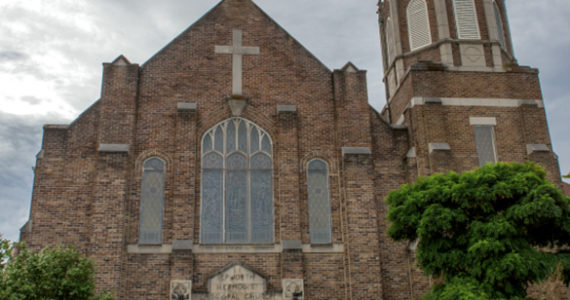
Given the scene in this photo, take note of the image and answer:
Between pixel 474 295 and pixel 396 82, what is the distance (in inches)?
445

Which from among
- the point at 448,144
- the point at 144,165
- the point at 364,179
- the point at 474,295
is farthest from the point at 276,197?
the point at 474,295

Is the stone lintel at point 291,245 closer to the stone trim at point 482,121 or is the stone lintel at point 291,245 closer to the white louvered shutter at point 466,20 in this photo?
the stone trim at point 482,121

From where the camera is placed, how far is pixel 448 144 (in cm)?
1844

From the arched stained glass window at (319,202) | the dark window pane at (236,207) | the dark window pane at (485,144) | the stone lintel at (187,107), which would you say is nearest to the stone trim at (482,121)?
the dark window pane at (485,144)

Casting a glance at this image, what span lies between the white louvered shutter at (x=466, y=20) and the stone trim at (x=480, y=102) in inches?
108

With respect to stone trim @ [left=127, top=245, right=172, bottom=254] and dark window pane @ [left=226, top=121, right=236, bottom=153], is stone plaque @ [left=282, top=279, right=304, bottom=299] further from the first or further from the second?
dark window pane @ [left=226, top=121, right=236, bottom=153]

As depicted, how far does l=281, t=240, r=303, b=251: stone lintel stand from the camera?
16.7m

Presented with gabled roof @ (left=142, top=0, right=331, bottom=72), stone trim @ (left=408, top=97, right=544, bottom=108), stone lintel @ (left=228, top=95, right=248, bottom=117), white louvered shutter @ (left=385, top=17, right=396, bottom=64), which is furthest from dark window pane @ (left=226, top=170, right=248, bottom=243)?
white louvered shutter @ (left=385, top=17, right=396, bottom=64)

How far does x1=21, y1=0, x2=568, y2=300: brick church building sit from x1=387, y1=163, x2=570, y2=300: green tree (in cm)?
337

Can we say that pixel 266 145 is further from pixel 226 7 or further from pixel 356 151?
pixel 226 7


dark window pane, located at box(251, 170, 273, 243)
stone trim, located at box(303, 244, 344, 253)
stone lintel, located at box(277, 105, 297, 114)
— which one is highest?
stone lintel, located at box(277, 105, 297, 114)

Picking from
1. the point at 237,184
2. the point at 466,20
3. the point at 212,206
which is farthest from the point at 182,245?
the point at 466,20

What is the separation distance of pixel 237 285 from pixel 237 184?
3057 millimetres

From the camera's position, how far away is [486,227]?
12.8m
